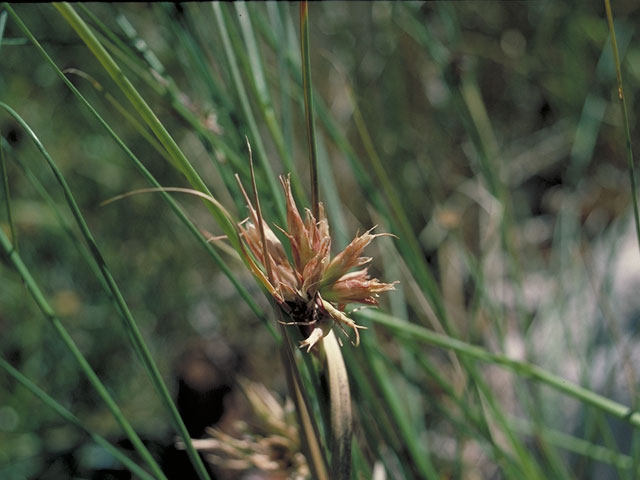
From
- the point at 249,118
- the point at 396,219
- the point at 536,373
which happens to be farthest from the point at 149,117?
the point at 396,219

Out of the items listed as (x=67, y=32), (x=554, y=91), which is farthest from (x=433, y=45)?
(x=67, y=32)

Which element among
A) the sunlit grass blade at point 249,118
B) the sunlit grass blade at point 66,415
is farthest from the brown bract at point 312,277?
the sunlit grass blade at point 66,415

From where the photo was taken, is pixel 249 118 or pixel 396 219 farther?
pixel 396 219

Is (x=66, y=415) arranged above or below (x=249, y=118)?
below

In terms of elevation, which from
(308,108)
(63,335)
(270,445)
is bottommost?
(270,445)

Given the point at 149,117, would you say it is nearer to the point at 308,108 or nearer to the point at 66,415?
the point at 308,108

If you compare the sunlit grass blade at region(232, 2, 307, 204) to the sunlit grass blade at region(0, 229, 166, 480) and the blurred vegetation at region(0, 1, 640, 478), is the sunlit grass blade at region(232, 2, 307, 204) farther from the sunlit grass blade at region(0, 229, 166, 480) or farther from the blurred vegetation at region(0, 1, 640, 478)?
the sunlit grass blade at region(0, 229, 166, 480)

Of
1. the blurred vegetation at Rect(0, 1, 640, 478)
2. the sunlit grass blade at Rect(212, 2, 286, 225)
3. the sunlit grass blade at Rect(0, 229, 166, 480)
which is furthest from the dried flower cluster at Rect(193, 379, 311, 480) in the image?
the blurred vegetation at Rect(0, 1, 640, 478)

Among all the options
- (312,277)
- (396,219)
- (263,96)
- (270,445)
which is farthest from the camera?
(396,219)
